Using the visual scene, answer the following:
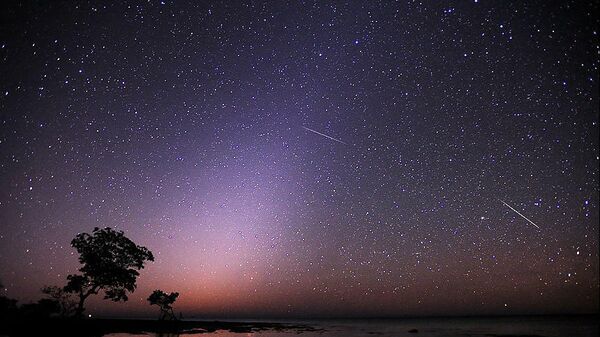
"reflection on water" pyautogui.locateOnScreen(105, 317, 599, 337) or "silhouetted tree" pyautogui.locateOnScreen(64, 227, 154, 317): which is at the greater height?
"silhouetted tree" pyautogui.locateOnScreen(64, 227, 154, 317)

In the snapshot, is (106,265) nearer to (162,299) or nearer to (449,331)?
(162,299)

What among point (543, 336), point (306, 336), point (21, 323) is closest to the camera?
point (21, 323)

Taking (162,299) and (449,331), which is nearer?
(162,299)

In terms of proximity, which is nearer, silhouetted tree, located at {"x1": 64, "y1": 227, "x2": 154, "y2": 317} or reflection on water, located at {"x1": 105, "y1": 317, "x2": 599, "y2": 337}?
silhouetted tree, located at {"x1": 64, "y1": 227, "x2": 154, "y2": 317}

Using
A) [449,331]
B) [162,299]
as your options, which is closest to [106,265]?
[162,299]

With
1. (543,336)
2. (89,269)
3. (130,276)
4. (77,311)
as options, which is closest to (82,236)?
(89,269)

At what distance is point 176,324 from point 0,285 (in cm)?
2013

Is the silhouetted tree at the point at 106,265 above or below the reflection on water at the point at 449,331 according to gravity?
above

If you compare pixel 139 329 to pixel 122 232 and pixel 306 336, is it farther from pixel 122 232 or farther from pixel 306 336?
pixel 306 336

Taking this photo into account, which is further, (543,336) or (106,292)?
(543,336)

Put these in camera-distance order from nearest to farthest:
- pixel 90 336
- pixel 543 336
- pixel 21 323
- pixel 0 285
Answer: pixel 21 323
pixel 90 336
pixel 0 285
pixel 543 336

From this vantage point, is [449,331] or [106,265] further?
[449,331]

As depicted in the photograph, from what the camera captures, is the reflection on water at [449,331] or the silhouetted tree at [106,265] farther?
the reflection on water at [449,331]

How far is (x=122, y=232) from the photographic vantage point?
2584 cm
